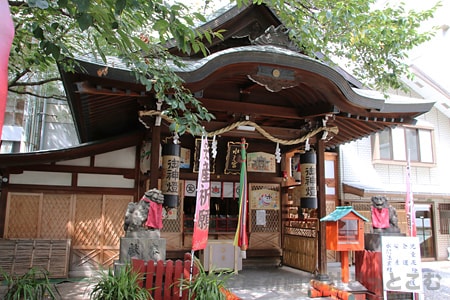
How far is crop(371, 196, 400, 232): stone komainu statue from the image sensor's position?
23.4ft

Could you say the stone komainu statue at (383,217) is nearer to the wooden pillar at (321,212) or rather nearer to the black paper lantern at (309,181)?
the wooden pillar at (321,212)

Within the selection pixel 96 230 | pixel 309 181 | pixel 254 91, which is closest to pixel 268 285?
pixel 309 181

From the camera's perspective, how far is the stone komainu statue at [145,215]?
613cm

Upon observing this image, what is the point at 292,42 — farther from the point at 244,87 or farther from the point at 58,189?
the point at 58,189

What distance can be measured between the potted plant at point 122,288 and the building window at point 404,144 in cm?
1057

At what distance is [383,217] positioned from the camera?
→ 7148mm

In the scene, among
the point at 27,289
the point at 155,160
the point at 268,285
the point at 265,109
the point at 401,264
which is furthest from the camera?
the point at 265,109

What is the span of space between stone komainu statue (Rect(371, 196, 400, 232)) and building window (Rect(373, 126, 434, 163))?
6379 millimetres

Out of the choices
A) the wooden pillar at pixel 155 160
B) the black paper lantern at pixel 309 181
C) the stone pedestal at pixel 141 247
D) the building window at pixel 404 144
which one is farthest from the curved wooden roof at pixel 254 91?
the building window at pixel 404 144

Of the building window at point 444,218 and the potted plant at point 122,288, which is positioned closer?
the potted plant at point 122,288

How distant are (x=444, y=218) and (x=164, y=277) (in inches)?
489

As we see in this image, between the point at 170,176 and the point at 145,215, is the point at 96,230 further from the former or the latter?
the point at 145,215

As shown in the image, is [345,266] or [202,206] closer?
[202,206]

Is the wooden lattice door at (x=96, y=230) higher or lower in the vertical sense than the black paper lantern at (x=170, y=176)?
lower
